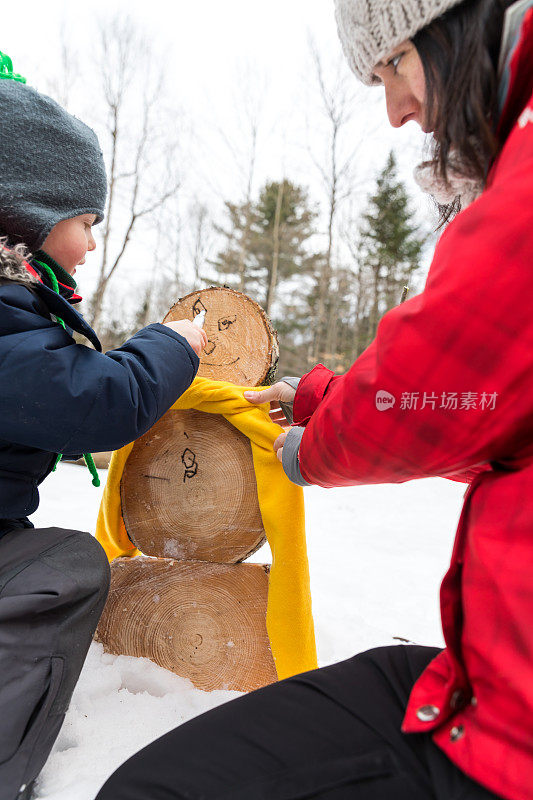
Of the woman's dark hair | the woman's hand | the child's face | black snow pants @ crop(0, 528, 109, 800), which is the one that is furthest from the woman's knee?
the woman's dark hair

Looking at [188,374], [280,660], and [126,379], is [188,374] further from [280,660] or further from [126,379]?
[280,660]

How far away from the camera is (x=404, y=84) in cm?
97

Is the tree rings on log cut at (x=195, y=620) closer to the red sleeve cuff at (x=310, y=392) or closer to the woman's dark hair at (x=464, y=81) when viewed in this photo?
the red sleeve cuff at (x=310, y=392)

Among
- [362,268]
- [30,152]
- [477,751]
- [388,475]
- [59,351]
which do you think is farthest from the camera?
[362,268]

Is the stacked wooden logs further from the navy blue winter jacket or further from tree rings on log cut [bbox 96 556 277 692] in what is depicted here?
the navy blue winter jacket

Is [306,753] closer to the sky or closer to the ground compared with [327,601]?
closer to the sky

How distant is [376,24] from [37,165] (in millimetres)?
923

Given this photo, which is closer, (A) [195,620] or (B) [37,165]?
(B) [37,165]

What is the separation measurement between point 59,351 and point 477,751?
113 cm

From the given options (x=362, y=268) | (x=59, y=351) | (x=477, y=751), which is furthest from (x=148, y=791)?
(x=362, y=268)

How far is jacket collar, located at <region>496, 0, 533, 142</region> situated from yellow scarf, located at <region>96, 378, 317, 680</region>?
3.82 feet

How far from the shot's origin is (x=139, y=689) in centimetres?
178

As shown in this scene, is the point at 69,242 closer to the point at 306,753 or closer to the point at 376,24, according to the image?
the point at 376,24

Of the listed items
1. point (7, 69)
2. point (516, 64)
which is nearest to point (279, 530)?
point (516, 64)
